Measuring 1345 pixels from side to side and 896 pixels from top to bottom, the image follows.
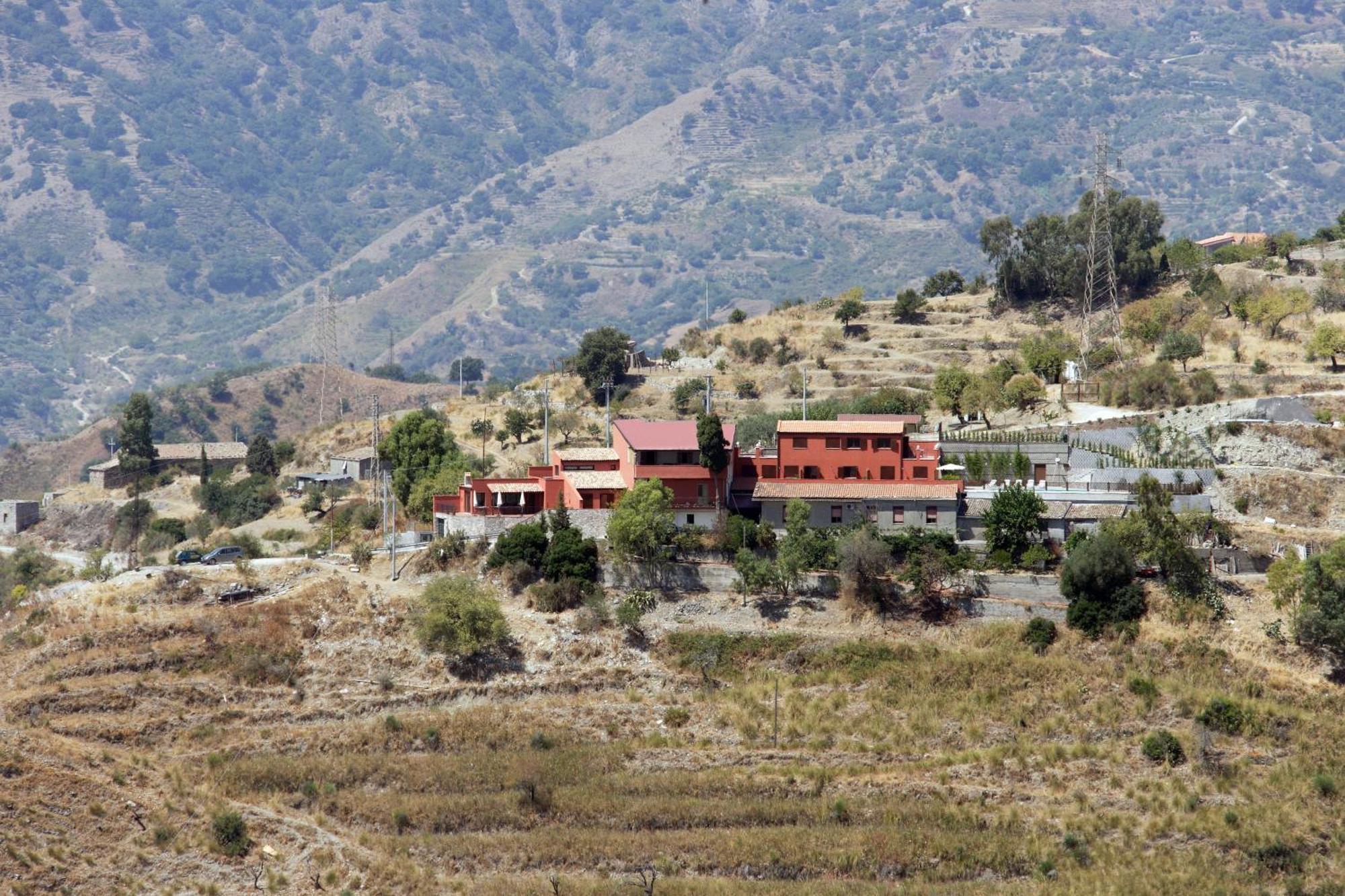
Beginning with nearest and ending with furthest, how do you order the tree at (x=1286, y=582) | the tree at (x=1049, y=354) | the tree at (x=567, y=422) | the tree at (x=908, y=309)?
the tree at (x=1286, y=582) → the tree at (x=1049, y=354) → the tree at (x=567, y=422) → the tree at (x=908, y=309)

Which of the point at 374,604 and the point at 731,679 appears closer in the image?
the point at 731,679

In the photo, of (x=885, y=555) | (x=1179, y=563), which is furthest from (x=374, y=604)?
(x=1179, y=563)

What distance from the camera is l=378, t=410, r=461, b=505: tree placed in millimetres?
81750

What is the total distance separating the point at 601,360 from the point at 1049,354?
2826 cm

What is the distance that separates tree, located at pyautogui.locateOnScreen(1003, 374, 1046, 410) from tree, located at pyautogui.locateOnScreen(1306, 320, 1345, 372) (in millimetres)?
13580

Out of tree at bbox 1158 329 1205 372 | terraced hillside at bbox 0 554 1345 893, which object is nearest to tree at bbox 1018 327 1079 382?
tree at bbox 1158 329 1205 372

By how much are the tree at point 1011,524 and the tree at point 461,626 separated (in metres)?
18.0

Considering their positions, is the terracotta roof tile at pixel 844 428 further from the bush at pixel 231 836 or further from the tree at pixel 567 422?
the bush at pixel 231 836

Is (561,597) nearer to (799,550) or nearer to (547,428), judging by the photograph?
(799,550)

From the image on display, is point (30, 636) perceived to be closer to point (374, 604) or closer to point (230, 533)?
point (374, 604)

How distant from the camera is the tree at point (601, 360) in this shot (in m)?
106

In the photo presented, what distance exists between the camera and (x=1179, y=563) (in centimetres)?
6188

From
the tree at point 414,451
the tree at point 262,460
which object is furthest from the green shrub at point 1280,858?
the tree at point 262,460

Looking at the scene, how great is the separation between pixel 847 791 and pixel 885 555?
12136 mm
